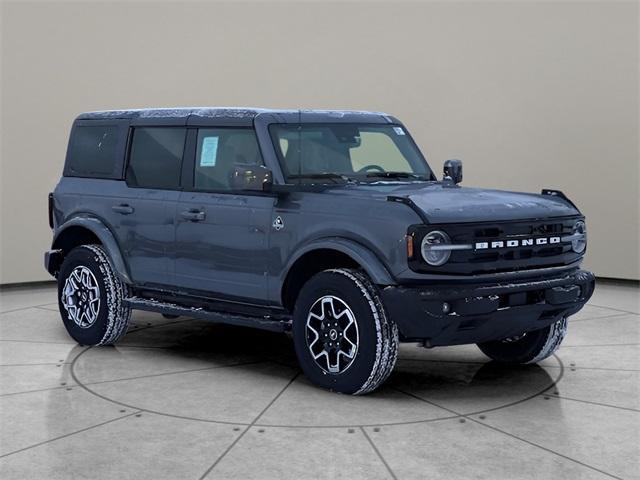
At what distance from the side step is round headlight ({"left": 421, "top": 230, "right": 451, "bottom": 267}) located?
4.17ft

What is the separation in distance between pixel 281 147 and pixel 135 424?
7.55ft

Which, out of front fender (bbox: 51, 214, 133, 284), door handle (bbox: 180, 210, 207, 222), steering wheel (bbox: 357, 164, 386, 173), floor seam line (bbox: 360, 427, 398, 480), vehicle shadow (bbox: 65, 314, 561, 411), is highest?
steering wheel (bbox: 357, 164, 386, 173)

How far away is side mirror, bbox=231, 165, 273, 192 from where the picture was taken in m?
7.21

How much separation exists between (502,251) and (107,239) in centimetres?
329

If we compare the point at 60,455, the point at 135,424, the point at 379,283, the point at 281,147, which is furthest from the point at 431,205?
the point at 60,455

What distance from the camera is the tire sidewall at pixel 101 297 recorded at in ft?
27.7

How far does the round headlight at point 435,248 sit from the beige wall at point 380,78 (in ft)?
20.0

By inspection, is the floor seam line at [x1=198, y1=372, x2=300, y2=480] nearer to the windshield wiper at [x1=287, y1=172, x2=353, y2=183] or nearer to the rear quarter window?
the windshield wiper at [x1=287, y1=172, x2=353, y2=183]

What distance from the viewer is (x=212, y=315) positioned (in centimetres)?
774

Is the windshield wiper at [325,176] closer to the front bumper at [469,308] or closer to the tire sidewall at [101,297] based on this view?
the front bumper at [469,308]

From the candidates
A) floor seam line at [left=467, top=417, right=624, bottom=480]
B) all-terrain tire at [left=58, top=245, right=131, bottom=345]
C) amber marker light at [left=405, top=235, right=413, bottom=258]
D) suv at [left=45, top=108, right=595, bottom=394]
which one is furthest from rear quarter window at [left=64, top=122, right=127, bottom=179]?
floor seam line at [left=467, top=417, right=624, bottom=480]

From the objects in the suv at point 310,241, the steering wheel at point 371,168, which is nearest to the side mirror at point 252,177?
the suv at point 310,241

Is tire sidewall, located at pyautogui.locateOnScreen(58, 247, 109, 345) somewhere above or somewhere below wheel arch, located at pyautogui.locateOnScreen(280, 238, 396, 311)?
below

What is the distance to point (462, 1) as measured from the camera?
1264cm
